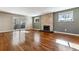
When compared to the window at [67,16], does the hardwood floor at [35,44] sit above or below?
below

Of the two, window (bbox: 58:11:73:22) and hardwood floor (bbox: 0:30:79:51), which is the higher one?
window (bbox: 58:11:73:22)

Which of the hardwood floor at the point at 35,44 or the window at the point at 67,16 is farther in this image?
the window at the point at 67,16

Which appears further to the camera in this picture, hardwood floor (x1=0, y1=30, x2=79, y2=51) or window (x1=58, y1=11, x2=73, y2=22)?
window (x1=58, y1=11, x2=73, y2=22)

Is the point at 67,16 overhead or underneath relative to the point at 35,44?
overhead
